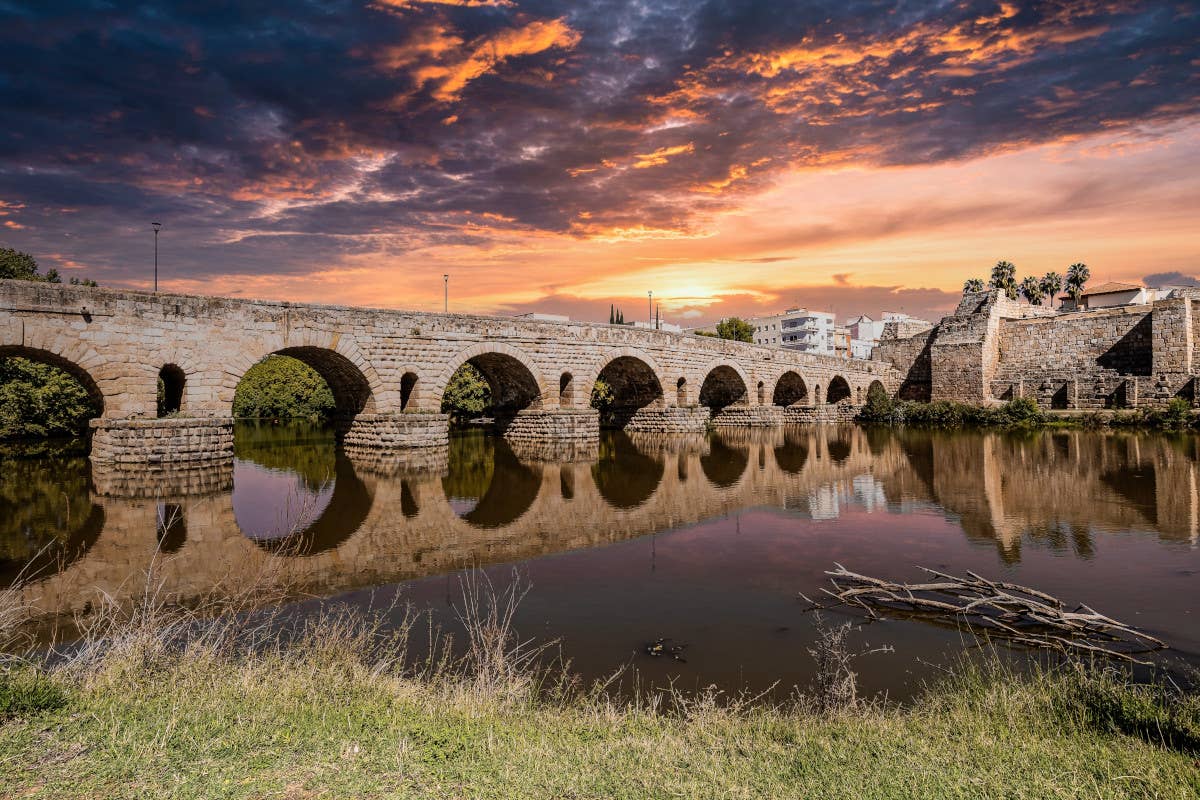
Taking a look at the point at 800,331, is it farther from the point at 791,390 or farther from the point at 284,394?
the point at 284,394

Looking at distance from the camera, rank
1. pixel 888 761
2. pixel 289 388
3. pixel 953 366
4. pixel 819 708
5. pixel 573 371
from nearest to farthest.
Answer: pixel 888 761
pixel 819 708
pixel 573 371
pixel 953 366
pixel 289 388

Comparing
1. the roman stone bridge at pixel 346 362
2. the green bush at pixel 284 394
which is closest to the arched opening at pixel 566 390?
the roman stone bridge at pixel 346 362

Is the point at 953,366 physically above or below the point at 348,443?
above

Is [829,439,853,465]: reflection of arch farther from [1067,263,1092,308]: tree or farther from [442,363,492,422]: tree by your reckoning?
[1067,263,1092,308]: tree

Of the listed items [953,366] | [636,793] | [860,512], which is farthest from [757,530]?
[953,366]

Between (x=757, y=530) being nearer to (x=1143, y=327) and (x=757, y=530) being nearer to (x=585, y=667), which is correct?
(x=585, y=667)

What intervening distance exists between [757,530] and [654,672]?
653cm

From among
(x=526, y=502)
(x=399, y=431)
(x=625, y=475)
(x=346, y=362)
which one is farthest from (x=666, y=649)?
(x=346, y=362)

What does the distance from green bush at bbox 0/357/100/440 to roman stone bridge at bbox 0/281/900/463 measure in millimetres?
9640

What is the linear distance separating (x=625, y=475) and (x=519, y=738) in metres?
15.6

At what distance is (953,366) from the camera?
46.8m

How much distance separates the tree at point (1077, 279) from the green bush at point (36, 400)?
74.8 meters

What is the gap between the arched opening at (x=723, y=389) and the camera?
38.5m

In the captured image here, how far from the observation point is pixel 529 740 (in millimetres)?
4484
